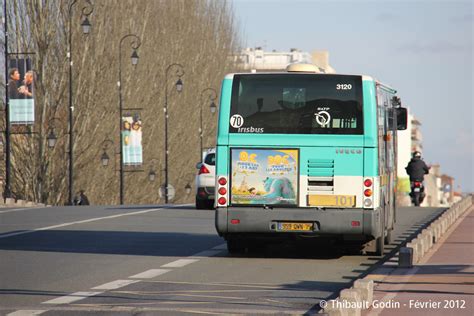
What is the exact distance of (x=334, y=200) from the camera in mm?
19734

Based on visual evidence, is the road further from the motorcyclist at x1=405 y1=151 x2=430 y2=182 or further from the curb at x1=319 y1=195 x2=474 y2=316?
the motorcyclist at x1=405 y1=151 x2=430 y2=182

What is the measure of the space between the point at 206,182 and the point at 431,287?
21701 millimetres

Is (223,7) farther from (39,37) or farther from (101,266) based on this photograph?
(101,266)

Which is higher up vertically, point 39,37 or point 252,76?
point 39,37

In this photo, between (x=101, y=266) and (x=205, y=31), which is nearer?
(x=101, y=266)

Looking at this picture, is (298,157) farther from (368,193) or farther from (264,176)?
(368,193)

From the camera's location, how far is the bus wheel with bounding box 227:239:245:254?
20756 millimetres

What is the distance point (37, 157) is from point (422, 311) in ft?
189

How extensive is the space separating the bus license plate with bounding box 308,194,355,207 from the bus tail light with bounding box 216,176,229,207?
3.88 feet

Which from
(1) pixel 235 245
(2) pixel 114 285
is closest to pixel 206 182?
(1) pixel 235 245

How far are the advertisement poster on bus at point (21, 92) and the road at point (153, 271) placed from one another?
72.9ft

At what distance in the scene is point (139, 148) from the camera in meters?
68.2

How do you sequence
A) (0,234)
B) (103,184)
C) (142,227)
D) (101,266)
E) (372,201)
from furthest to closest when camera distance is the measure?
1. (103,184)
2. (142,227)
3. (0,234)
4. (372,201)
5. (101,266)

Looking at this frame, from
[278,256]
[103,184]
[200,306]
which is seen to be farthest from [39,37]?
[200,306]
